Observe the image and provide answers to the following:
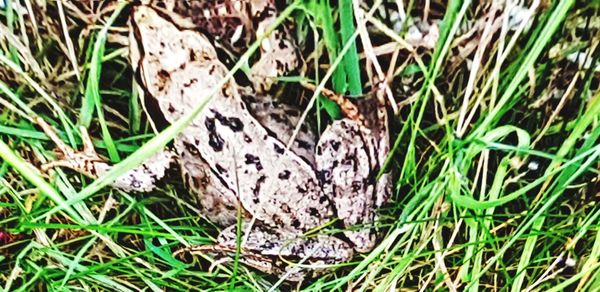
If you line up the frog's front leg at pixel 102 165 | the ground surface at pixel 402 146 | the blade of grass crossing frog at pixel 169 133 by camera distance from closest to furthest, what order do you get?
the blade of grass crossing frog at pixel 169 133, the ground surface at pixel 402 146, the frog's front leg at pixel 102 165

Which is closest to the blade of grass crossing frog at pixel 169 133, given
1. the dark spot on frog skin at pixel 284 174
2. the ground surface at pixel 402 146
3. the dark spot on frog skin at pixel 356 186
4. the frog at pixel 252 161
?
the ground surface at pixel 402 146

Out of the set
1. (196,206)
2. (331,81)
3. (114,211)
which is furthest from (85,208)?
(331,81)

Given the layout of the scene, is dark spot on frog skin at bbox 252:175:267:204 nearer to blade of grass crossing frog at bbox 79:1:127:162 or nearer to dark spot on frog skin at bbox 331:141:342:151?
dark spot on frog skin at bbox 331:141:342:151

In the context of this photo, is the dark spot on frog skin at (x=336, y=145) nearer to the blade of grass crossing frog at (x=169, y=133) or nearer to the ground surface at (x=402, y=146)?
the ground surface at (x=402, y=146)

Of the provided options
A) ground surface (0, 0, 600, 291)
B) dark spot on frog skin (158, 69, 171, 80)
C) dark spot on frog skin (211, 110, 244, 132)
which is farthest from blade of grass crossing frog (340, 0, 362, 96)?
dark spot on frog skin (158, 69, 171, 80)

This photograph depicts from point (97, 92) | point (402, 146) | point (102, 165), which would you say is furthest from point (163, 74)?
point (402, 146)

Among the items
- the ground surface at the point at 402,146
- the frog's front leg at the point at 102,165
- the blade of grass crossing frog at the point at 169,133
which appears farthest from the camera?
the frog's front leg at the point at 102,165
